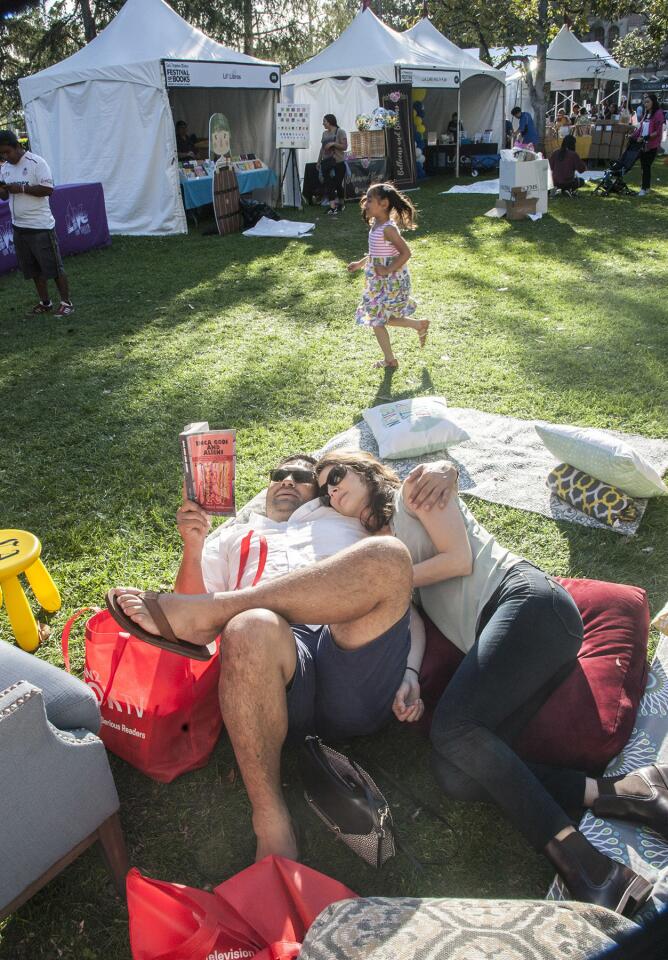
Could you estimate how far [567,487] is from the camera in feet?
11.8

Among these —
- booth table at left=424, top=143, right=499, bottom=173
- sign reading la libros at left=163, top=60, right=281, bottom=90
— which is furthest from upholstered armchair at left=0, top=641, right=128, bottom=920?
booth table at left=424, top=143, right=499, bottom=173

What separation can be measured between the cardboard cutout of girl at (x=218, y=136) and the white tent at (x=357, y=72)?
94.6 inches

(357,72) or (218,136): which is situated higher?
(357,72)

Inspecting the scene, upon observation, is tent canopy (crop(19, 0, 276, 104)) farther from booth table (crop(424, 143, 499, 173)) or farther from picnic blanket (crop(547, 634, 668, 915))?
picnic blanket (crop(547, 634, 668, 915))

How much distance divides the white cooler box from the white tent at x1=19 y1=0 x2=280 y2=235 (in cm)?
488

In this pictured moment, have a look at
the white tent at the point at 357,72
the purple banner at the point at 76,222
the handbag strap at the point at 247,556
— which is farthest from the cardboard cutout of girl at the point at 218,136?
the handbag strap at the point at 247,556

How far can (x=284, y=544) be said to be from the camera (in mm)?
2500

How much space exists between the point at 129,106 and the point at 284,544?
11.3 metres

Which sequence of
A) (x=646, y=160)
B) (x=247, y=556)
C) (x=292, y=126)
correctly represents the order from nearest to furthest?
(x=247, y=556), (x=292, y=126), (x=646, y=160)

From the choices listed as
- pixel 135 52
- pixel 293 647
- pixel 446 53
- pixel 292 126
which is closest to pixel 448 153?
pixel 446 53

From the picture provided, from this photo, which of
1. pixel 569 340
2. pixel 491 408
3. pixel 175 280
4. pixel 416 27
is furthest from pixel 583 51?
pixel 491 408

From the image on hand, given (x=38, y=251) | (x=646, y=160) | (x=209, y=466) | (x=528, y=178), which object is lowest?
(x=209, y=466)

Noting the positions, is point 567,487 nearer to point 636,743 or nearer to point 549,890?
point 636,743

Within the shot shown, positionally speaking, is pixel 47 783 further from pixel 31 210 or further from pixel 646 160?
pixel 646 160
